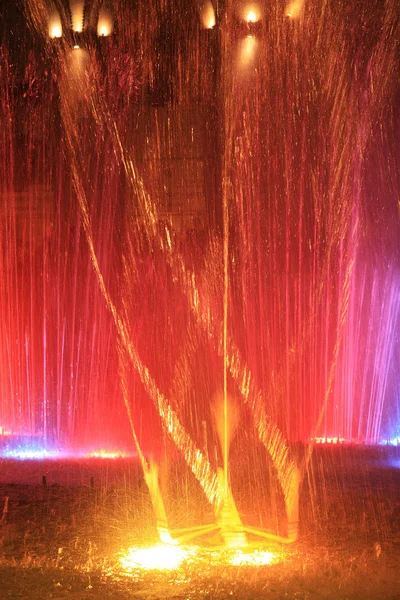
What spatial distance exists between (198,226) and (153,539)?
476 inches

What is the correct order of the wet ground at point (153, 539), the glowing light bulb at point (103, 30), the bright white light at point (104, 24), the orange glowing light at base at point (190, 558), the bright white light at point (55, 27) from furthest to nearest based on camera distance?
1. the glowing light bulb at point (103, 30)
2. the bright white light at point (104, 24)
3. the bright white light at point (55, 27)
4. the orange glowing light at base at point (190, 558)
5. the wet ground at point (153, 539)

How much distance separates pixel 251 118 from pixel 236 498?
1108 cm

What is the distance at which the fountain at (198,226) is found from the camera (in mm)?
15719

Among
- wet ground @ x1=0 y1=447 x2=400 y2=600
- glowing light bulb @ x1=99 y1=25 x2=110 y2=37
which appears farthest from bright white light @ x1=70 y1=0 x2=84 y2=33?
wet ground @ x1=0 y1=447 x2=400 y2=600

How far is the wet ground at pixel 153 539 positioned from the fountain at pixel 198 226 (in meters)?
4.07

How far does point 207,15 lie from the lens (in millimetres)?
17109

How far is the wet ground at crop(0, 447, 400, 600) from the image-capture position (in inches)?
223

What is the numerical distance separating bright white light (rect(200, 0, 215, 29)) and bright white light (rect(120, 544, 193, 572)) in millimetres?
12708

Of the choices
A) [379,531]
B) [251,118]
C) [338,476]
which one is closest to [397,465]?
[338,476]

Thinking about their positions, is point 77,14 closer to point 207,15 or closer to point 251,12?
point 207,15

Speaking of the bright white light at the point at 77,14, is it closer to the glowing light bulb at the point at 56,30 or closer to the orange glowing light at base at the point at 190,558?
the glowing light bulb at the point at 56,30

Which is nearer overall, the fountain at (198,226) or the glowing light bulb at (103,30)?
the fountain at (198,226)

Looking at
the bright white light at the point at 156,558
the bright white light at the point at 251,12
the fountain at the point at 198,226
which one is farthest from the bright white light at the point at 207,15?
the bright white light at the point at 156,558

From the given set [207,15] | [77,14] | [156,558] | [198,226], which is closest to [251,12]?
[207,15]
